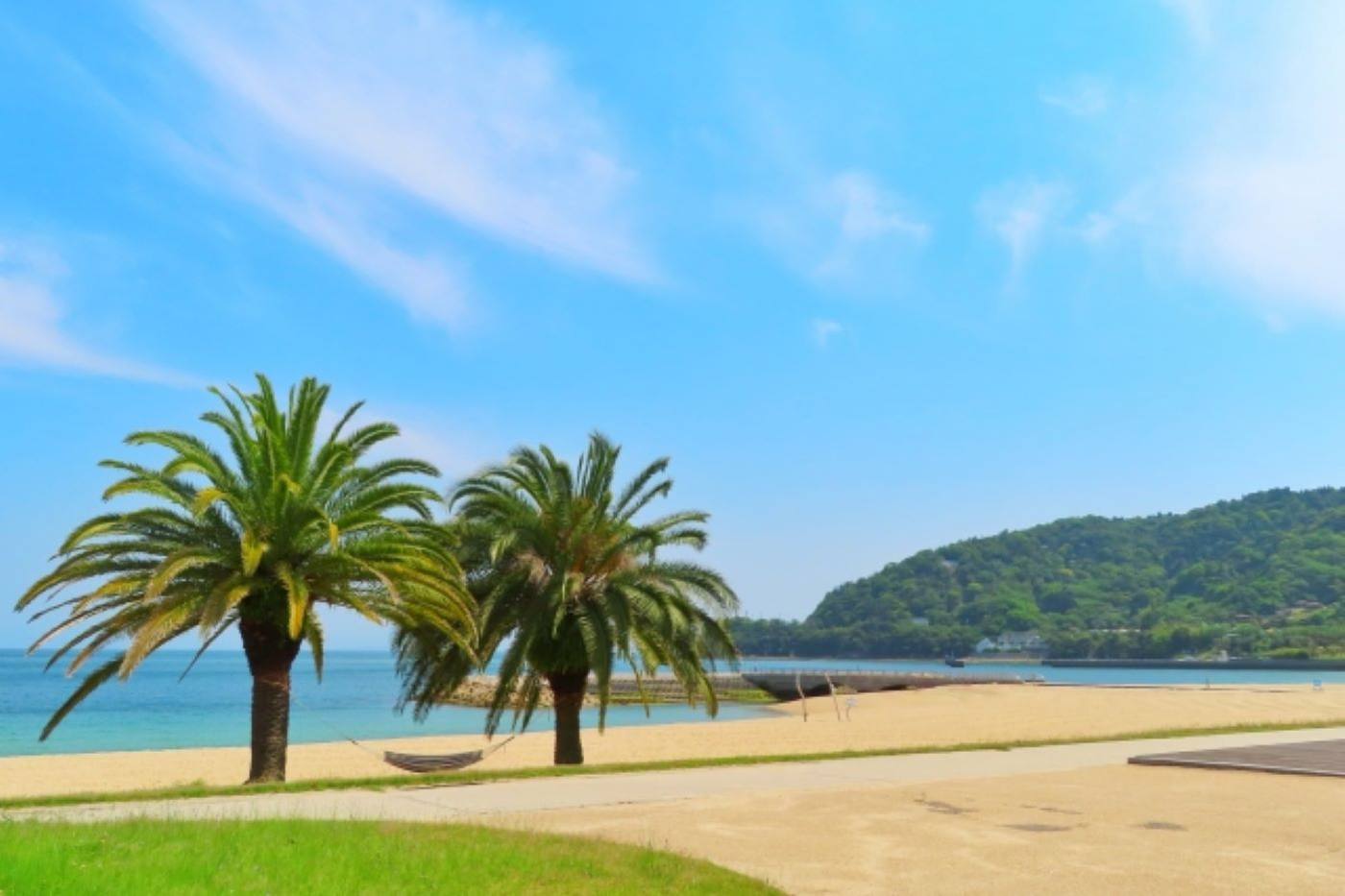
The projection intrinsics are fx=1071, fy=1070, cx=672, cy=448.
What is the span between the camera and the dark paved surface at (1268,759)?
1582cm

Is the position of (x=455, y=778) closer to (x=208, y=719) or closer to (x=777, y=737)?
(x=777, y=737)

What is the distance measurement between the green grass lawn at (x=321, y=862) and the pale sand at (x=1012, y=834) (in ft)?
3.15

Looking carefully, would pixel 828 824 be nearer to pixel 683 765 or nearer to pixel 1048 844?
pixel 1048 844

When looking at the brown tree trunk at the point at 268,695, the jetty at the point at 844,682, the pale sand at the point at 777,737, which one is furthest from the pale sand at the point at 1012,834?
the jetty at the point at 844,682

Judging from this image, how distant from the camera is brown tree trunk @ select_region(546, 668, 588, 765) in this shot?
2031cm

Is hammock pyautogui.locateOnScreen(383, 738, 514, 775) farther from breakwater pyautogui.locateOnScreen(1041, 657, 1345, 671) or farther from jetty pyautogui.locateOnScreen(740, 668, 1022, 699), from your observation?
breakwater pyautogui.locateOnScreen(1041, 657, 1345, 671)

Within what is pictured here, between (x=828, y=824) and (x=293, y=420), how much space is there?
35.1 ft

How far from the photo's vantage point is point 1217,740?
21156mm

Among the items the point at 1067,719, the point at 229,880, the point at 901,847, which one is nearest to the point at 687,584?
the point at 901,847

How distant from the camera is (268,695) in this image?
16.8 m

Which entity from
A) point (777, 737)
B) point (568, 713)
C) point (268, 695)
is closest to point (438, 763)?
point (568, 713)

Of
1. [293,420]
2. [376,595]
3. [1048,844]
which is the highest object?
[293,420]

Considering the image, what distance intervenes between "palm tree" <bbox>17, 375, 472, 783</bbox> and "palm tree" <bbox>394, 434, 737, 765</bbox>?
86.1 inches

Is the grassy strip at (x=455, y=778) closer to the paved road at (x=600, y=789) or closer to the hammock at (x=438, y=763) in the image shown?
the paved road at (x=600, y=789)
